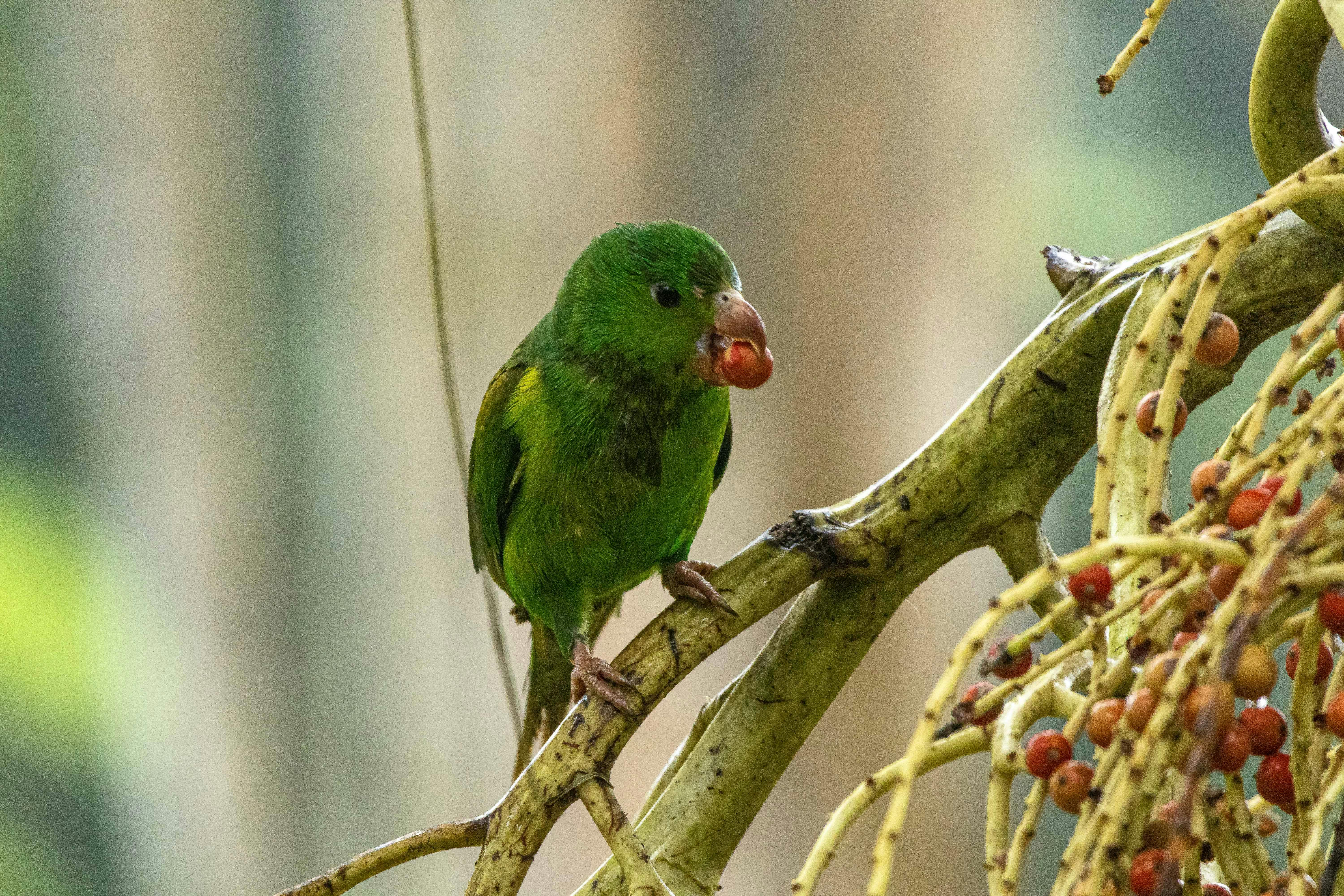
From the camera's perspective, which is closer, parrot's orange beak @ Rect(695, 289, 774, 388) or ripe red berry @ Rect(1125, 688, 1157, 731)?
ripe red berry @ Rect(1125, 688, 1157, 731)

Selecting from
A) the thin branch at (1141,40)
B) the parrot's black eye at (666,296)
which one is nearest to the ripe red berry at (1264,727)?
the thin branch at (1141,40)

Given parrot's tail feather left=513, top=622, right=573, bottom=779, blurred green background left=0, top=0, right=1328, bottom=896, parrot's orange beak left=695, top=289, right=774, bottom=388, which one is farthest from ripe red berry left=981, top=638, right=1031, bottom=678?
blurred green background left=0, top=0, right=1328, bottom=896

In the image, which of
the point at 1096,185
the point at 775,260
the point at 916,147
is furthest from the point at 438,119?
the point at 1096,185

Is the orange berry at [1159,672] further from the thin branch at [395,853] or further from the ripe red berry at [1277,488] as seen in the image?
the thin branch at [395,853]

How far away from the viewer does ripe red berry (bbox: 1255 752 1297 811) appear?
0.45m

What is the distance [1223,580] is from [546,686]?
0.94 m

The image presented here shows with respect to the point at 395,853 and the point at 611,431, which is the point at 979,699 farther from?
the point at 611,431

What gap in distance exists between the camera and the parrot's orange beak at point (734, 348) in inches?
40.0

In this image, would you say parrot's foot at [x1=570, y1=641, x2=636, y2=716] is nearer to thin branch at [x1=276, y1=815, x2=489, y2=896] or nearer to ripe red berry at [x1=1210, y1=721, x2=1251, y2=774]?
thin branch at [x1=276, y1=815, x2=489, y2=896]

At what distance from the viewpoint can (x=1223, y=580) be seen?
0.39 m

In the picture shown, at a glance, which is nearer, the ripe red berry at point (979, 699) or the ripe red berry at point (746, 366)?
the ripe red berry at point (979, 699)

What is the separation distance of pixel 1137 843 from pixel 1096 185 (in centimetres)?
224

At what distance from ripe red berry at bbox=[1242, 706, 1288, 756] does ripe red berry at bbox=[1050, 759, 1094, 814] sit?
0.23ft

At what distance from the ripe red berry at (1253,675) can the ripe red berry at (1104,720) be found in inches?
1.8
